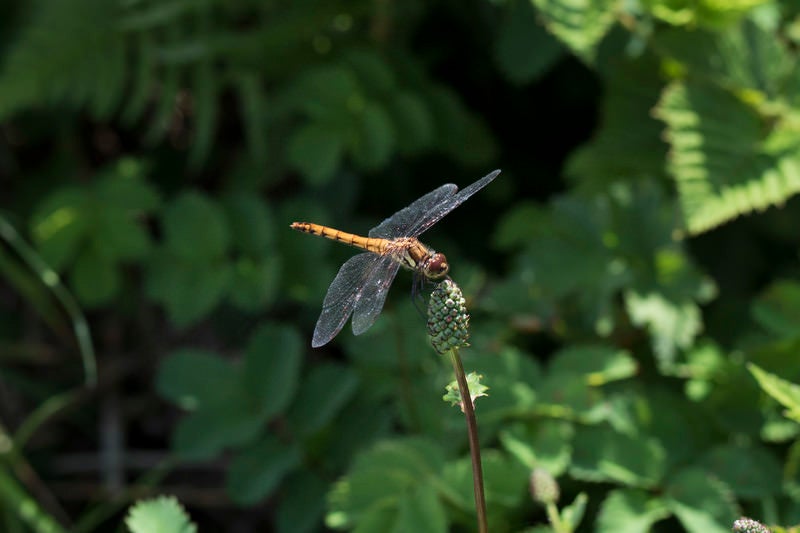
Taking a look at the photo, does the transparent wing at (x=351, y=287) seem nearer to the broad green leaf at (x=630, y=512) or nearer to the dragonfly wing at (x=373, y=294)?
the dragonfly wing at (x=373, y=294)

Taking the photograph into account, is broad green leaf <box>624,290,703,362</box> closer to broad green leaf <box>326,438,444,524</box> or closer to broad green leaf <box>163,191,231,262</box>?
broad green leaf <box>326,438,444,524</box>

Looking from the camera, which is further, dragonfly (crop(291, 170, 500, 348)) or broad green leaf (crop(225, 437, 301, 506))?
broad green leaf (crop(225, 437, 301, 506))

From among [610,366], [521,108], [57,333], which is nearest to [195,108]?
[57,333]

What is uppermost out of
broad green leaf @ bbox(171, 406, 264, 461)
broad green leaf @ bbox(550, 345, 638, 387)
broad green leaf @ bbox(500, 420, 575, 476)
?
broad green leaf @ bbox(550, 345, 638, 387)

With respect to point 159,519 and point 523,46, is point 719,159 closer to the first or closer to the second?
point 523,46

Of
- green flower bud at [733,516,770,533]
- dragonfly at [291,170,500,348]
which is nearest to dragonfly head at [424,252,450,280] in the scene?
dragonfly at [291,170,500,348]

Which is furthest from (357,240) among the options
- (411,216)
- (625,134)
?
(625,134)

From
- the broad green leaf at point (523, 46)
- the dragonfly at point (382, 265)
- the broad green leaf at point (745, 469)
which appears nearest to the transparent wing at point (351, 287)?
the dragonfly at point (382, 265)
